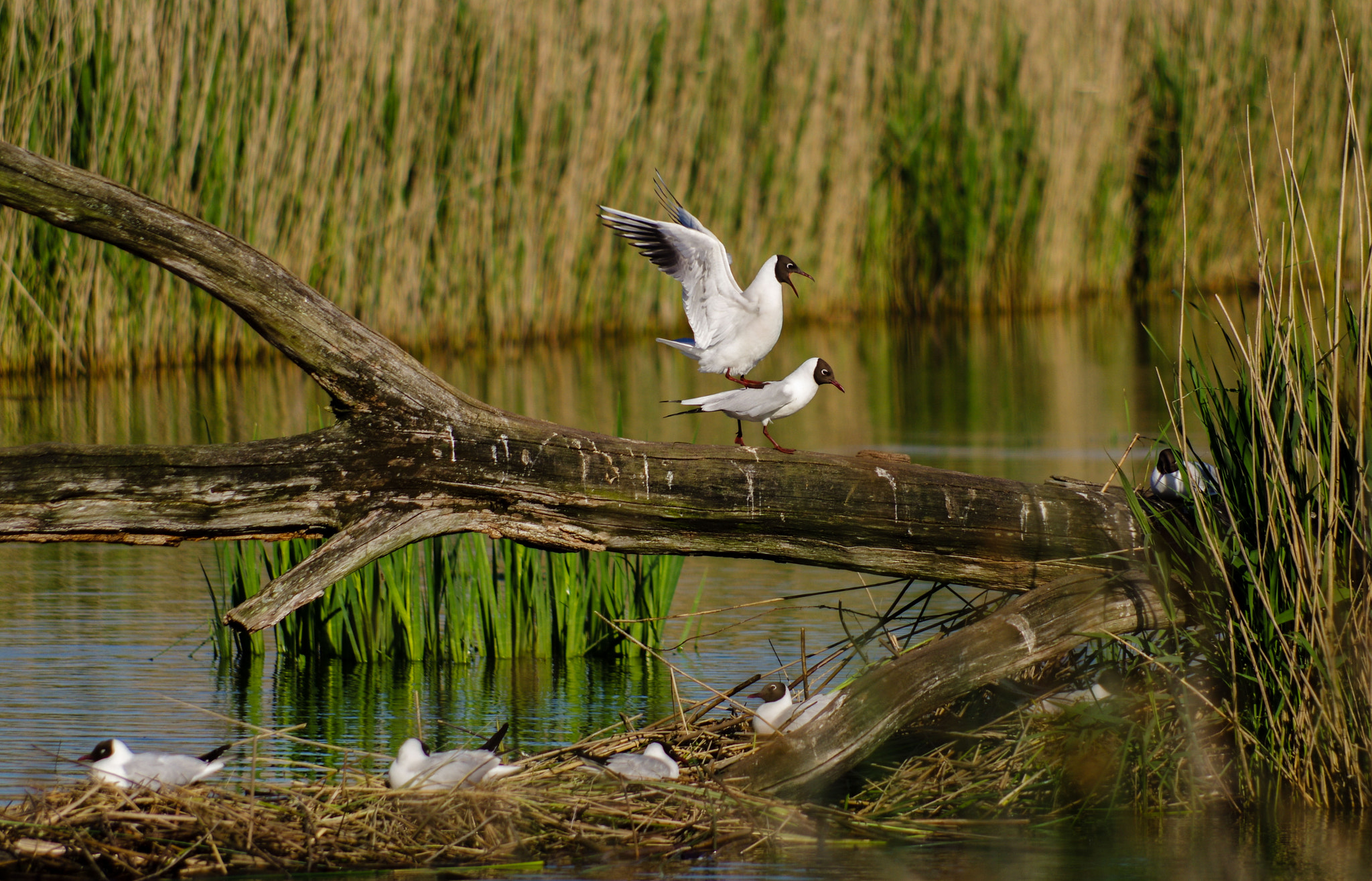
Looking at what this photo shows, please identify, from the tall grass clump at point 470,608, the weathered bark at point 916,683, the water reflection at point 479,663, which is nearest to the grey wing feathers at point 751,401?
the water reflection at point 479,663

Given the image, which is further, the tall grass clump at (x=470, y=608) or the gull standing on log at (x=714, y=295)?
the tall grass clump at (x=470, y=608)

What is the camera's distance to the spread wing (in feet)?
17.7

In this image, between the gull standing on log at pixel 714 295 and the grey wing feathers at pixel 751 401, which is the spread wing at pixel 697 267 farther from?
the grey wing feathers at pixel 751 401

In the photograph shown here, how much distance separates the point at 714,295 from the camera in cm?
548

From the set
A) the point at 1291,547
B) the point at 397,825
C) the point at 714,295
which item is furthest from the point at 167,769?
the point at 1291,547

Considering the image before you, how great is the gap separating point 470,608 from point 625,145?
8.46 meters

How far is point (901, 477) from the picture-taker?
13.9 feet

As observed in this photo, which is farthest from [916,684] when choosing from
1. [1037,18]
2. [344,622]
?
[1037,18]

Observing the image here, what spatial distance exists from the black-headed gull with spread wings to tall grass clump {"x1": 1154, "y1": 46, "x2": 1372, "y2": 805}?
230 cm

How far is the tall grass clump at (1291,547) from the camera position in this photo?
390cm

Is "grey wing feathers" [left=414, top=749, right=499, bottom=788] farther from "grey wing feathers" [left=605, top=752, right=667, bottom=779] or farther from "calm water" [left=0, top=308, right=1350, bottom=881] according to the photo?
"grey wing feathers" [left=605, top=752, right=667, bottom=779]

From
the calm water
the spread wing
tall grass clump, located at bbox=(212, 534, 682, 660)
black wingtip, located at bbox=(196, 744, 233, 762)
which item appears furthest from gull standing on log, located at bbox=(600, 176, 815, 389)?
black wingtip, located at bbox=(196, 744, 233, 762)

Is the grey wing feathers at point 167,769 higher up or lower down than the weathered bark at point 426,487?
lower down

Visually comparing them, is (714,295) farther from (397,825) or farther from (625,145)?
(625,145)
